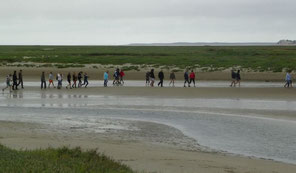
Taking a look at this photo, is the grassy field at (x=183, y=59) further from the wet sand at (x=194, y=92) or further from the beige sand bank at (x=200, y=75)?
the wet sand at (x=194, y=92)

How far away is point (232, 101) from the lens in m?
29.4

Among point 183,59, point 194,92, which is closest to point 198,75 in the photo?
point 194,92

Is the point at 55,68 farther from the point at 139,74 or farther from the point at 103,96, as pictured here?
the point at 103,96

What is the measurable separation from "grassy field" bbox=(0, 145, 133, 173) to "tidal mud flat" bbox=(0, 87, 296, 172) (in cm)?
134

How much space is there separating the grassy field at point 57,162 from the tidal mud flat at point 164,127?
1.34 meters

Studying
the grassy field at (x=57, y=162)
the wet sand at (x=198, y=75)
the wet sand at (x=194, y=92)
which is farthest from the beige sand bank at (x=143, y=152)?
the wet sand at (x=198, y=75)

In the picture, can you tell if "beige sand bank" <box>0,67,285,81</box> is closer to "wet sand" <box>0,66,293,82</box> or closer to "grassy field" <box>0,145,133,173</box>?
"wet sand" <box>0,66,293,82</box>

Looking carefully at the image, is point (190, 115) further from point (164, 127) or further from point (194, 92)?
point (194, 92)

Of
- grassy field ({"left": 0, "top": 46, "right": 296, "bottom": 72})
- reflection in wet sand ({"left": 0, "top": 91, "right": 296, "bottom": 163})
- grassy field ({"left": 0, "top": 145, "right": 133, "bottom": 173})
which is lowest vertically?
reflection in wet sand ({"left": 0, "top": 91, "right": 296, "bottom": 163})

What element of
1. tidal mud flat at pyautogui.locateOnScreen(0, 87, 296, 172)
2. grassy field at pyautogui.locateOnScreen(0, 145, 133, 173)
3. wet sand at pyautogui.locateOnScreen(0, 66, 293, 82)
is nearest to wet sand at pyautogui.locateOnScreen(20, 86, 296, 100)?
tidal mud flat at pyautogui.locateOnScreen(0, 87, 296, 172)

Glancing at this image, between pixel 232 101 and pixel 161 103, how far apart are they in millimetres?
4320

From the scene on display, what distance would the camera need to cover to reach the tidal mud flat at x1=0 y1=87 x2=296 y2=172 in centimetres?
1341

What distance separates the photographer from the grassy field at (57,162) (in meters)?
9.06

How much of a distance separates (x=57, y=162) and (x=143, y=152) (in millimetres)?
4169
